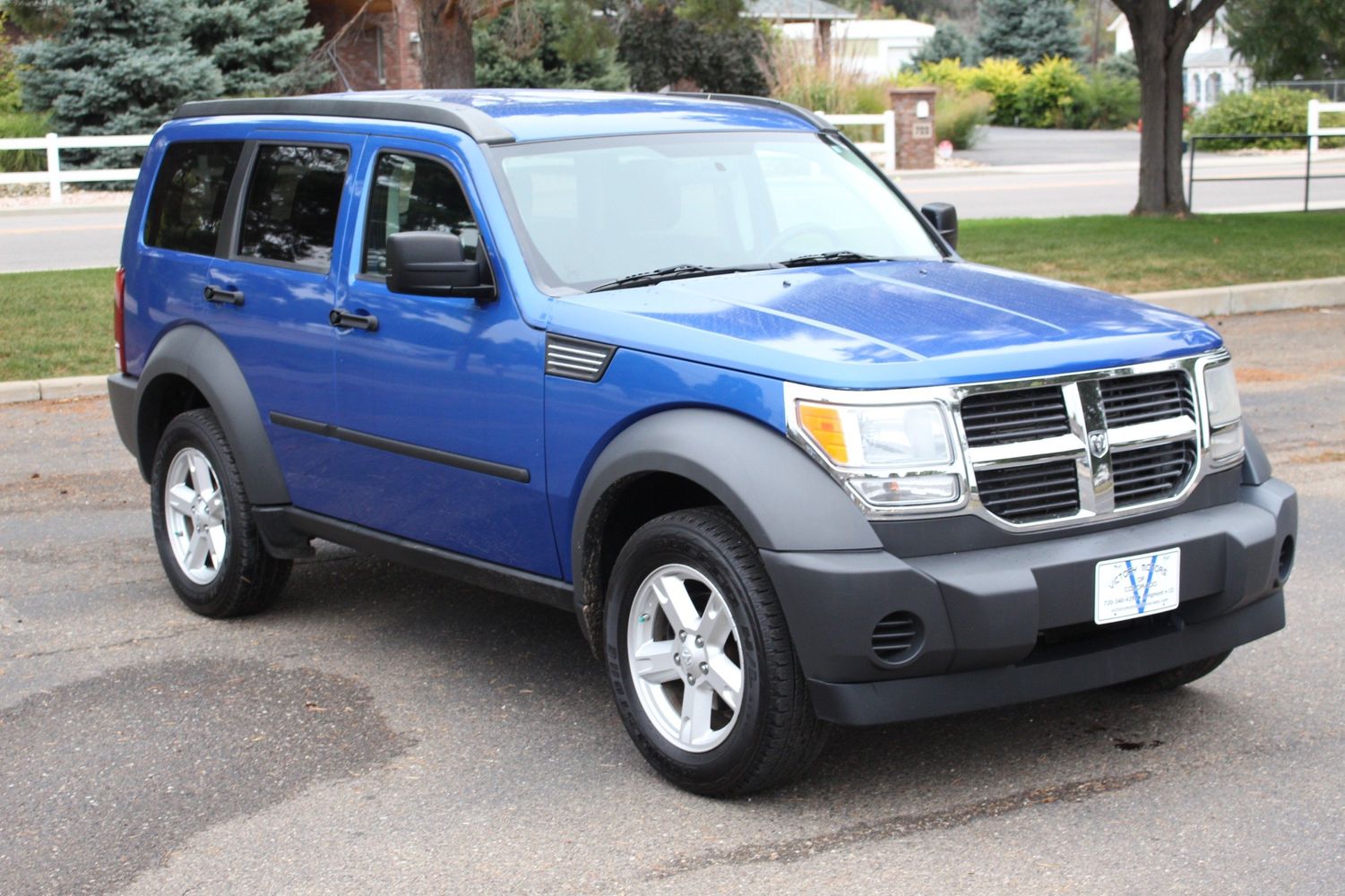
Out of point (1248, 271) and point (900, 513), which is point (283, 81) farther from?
point (900, 513)

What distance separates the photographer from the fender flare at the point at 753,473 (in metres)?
4.23

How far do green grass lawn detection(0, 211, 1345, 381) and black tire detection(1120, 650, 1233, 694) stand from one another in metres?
8.56

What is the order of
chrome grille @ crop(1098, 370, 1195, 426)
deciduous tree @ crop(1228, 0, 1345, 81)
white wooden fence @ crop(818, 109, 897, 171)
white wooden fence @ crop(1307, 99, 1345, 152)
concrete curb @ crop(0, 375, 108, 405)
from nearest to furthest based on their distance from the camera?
chrome grille @ crop(1098, 370, 1195, 426), concrete curb @ crop(0, 375, 108, 405), deciduous tree @ crop(1228, 0, 1345, 81), white wooden fence @ crop(818, 109, 897, 171), white wooden fence @ crop(1307, 99, 1345, 152)

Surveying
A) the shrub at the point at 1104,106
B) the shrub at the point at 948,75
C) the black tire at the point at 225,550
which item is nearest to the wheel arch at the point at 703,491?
the black tire at the point at 225,550

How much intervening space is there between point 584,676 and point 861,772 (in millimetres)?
1278

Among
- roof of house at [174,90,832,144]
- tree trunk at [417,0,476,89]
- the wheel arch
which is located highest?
tree trunk at [417,0,476,89]

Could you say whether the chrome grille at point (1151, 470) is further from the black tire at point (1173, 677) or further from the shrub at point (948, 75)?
the shrub at point (948, 75)

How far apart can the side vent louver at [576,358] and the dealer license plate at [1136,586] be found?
148 cm

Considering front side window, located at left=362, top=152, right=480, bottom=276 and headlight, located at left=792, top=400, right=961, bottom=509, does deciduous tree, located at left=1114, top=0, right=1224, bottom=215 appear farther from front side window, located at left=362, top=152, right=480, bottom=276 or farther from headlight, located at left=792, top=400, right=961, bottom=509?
headlight, located at left=792, top=400, right=961, bottom=509

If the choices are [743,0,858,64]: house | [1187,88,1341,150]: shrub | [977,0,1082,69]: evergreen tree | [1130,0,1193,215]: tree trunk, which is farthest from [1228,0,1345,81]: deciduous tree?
[977,0,1082,69]: evergreen tree

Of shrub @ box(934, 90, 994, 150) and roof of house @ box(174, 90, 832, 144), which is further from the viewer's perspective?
shrub @ box(934, 90, 994, 150)

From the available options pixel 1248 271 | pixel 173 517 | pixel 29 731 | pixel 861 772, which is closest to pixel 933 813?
pixel 861 772

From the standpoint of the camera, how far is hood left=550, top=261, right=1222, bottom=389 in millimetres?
4332

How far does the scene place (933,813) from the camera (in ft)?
14.6
